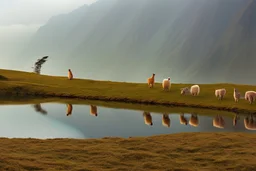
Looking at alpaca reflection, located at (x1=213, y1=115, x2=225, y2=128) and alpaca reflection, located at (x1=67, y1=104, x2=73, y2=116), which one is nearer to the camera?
alpaca reflection, located at (x1=213, y1=115, x2=225, y2=128)

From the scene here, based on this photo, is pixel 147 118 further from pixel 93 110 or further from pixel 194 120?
pixel 93 110

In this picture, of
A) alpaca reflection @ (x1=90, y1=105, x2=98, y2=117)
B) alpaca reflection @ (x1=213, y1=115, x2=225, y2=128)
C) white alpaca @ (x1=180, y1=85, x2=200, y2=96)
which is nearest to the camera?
alpaca reflection @ (x1=213, y1=115, x2=225, y2=128)

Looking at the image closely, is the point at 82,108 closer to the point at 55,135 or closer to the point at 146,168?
the point at 55,135

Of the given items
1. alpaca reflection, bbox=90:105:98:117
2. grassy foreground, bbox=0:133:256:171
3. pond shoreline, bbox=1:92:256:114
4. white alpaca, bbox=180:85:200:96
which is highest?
white alpaca, bbox=180:85:200:96

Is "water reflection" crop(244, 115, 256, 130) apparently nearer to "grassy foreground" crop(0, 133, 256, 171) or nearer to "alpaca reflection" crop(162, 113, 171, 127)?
"alpaca reflection" crop(162, 113, 171, 127)

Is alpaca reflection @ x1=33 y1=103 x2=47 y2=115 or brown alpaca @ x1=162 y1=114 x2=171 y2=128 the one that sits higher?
alpaca reflection @ x1=33 y1=103 x2=47 y2=115

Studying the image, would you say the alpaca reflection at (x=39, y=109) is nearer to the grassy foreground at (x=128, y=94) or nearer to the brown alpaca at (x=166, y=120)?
the grassy foreground at (x=128, y=94)

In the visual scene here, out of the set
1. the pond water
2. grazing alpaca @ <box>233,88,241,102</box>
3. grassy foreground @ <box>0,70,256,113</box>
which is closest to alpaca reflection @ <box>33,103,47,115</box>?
the pond water

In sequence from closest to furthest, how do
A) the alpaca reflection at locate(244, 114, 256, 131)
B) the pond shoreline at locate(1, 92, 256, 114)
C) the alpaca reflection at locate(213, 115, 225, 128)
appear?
the alpaca reflection at locate(244, 114, 256, 131) → the alpaca reflection at locate(213, 115, 225, 128) → the pond shoreline at locate(1, 92, 256, 114)

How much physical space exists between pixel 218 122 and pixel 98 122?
1153cm

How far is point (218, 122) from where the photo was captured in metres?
32.4

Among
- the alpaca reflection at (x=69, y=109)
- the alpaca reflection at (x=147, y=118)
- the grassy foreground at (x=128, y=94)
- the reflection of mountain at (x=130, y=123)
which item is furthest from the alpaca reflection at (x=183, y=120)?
the alpaca reflection at (x=69, y=109)

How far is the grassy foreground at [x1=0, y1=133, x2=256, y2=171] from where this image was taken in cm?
1427

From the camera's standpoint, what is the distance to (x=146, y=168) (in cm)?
1433
